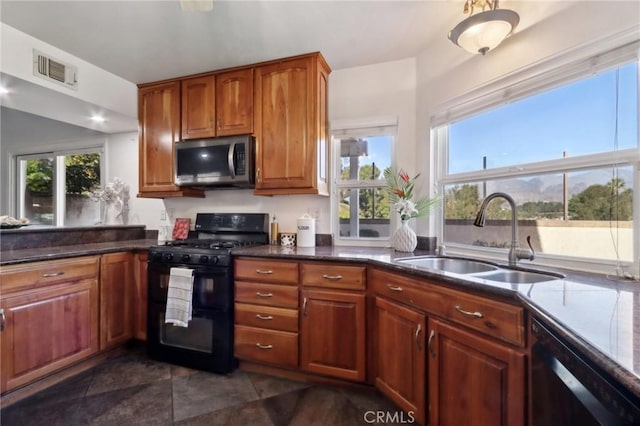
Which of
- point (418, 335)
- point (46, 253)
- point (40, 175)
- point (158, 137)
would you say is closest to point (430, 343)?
point (418, 335)

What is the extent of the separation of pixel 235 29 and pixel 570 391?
2.51m

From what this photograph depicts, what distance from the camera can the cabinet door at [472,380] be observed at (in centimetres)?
106

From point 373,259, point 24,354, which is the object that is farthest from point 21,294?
point 373,259

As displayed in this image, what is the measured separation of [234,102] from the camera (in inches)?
98.0

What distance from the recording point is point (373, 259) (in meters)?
1.79

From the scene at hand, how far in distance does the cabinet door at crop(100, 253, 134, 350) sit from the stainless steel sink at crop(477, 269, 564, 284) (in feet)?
8.72

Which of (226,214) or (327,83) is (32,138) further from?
(327,83)

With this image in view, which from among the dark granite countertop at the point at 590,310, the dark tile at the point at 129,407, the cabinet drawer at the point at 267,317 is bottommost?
the dark tile at the point at 129,407

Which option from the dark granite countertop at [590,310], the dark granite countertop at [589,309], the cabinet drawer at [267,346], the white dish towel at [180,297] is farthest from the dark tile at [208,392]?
the dark granite countertop at [590,310]

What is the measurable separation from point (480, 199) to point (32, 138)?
18.2 feet

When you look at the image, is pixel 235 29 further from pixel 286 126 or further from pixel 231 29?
pixel 286 126

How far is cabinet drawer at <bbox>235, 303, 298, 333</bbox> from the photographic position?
1985 millimetres

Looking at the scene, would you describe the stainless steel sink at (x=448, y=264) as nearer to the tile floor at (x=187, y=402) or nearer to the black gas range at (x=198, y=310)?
the tile floor at (x=187, y=402)

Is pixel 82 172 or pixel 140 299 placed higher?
pixel 82 172
